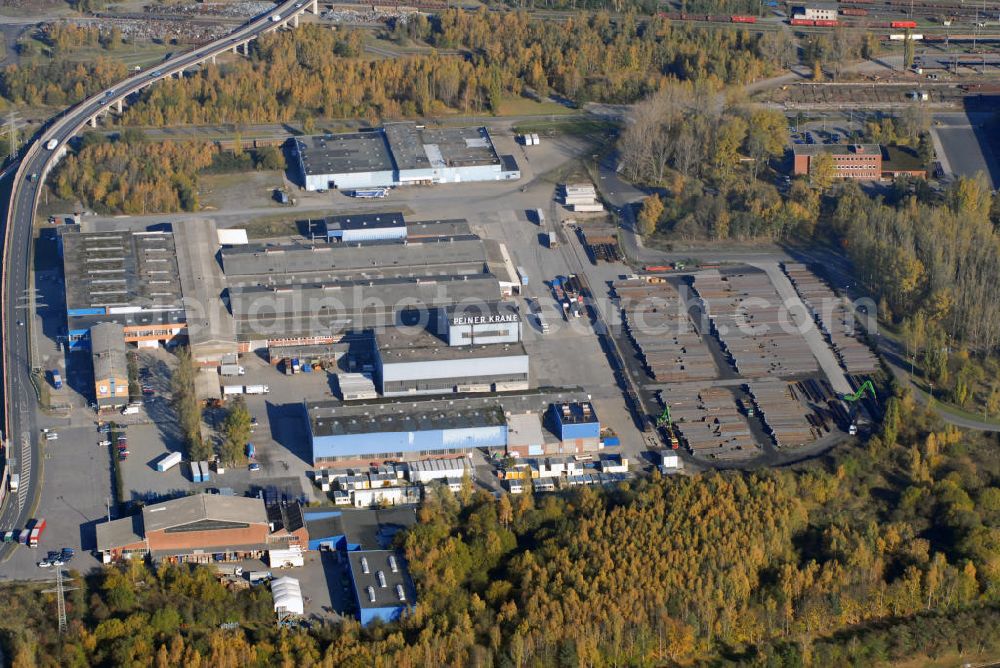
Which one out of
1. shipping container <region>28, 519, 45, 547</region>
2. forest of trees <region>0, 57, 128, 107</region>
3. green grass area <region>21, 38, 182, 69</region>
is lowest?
shipping container <region>28, 519, 45, 547</region>

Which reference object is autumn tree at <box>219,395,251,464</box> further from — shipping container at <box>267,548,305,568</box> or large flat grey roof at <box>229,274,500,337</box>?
large flat grey roof at <box>229,274,500,337</box>

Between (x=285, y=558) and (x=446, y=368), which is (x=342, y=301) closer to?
(x=446, y=368)

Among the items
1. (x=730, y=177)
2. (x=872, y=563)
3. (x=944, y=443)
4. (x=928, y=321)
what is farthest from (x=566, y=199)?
(x=872, y=563)

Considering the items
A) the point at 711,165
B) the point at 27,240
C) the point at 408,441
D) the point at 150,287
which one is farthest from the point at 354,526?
the point at 711,165

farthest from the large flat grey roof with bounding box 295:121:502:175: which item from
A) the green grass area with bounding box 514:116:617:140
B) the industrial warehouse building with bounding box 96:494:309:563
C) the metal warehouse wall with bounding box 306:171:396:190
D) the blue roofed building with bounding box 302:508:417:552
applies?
the industrial warehouse building with bounding box 96:494:309:563

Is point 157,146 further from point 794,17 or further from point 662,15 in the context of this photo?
point 794,17
